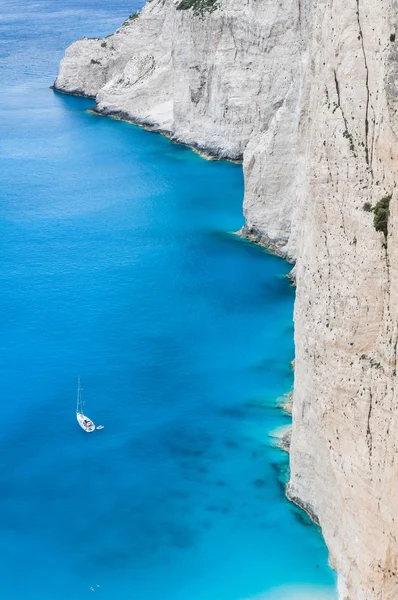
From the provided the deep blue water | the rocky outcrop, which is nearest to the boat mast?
the deep blue water

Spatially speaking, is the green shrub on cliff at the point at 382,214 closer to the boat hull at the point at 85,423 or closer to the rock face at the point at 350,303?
the rock face at the point at 350,303

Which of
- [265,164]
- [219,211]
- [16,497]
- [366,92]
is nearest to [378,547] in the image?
[366,92]

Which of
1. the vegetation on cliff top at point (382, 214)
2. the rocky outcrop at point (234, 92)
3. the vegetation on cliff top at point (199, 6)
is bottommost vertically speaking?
the rocky outcrop at point (234, 92)

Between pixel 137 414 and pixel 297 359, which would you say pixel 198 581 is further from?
pixel 137 414

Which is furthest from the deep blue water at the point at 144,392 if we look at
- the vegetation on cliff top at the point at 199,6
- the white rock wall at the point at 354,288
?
the vegetation on cliff top at the point at 199,6

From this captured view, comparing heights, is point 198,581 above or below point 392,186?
below

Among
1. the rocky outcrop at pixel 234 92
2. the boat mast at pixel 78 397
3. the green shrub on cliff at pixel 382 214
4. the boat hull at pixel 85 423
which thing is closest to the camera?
the green shrub on cliff at pixel 382 214

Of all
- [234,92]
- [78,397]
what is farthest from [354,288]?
[234,92]
